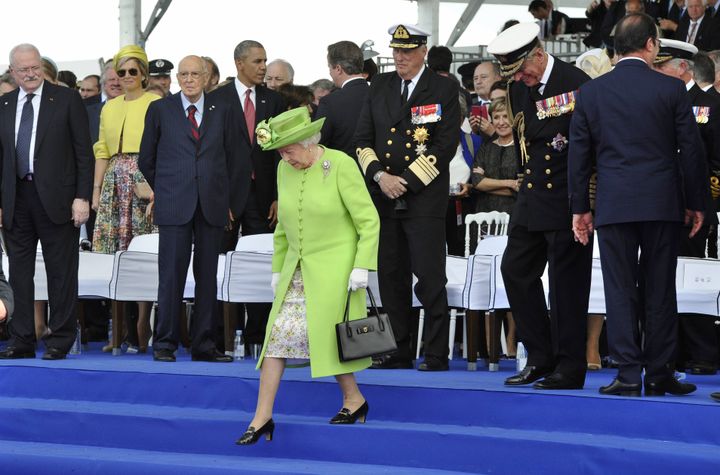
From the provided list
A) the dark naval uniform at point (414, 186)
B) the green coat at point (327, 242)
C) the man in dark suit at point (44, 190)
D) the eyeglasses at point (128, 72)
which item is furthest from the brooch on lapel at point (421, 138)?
the eyeglasses at point (128, 72)

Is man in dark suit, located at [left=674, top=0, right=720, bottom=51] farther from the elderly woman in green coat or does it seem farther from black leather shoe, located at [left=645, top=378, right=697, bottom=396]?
the elderly woman in green coat

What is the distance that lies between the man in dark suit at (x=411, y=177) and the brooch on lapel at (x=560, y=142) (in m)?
1.05

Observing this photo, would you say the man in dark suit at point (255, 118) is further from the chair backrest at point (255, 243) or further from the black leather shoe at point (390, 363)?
the black leather shoe at point (390, 363)

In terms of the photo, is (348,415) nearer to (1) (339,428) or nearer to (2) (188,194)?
(1) (339,428)

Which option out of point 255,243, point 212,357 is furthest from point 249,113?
point 212,357

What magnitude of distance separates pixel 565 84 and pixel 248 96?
282 centimetres

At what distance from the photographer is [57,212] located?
Answer: 7.49 m

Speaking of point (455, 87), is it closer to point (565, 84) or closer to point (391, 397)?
point (565, 84)

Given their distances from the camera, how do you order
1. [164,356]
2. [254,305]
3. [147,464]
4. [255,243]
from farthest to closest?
1. [255,243]
2. [254,305]
3. [164,356]
4. [147,464]

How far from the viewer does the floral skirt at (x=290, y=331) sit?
5.35m

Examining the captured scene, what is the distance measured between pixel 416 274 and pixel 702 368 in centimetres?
163

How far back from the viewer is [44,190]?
24.5 ft

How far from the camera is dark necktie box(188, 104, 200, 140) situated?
750 centimetres

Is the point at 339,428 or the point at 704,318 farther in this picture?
the point at 704,318
